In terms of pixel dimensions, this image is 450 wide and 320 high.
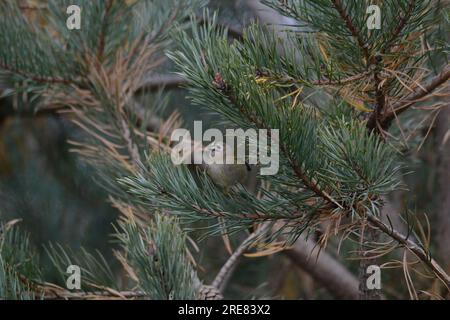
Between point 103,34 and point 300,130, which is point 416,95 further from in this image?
point 103,34

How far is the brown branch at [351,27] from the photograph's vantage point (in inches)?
25.6

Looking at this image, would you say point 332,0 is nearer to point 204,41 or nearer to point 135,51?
point 204,41

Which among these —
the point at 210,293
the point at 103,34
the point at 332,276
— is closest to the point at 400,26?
the point at 210,293

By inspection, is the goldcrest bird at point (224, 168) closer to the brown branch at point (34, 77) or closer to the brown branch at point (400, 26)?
the brown branch at point (400, 26)

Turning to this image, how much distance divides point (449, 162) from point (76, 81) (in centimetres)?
64

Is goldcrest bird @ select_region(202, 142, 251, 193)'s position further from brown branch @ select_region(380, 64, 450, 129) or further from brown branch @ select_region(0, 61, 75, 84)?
brown branch @ select_region(0, 61, 75, 84)

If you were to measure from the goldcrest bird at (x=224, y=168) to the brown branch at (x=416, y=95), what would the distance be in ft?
0.50

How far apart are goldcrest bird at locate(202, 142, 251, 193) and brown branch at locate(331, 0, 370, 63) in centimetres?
17

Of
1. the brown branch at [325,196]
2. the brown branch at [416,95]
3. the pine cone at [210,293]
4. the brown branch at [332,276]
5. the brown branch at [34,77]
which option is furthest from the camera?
the brown branch at [332,276]

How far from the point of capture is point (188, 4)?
1067 millimetres

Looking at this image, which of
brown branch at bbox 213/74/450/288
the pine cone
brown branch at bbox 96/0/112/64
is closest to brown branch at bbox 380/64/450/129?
brown branch at bbox 213/74/450/288

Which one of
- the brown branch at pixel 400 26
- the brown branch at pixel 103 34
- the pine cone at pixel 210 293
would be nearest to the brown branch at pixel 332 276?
the pine cone at pixel 210 293

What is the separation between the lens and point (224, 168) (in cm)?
77
